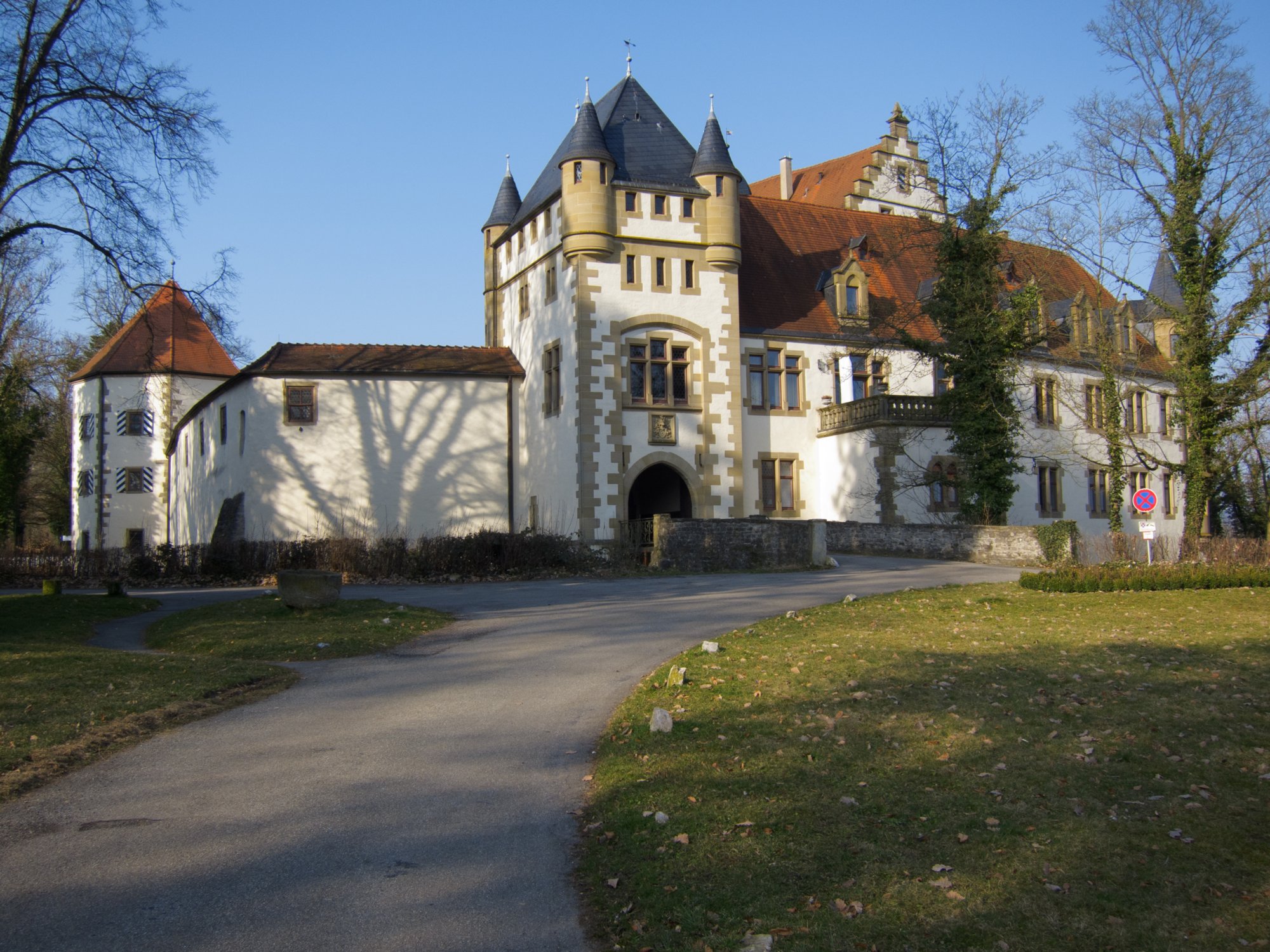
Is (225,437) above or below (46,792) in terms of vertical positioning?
above

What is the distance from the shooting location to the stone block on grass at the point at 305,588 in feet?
55.0

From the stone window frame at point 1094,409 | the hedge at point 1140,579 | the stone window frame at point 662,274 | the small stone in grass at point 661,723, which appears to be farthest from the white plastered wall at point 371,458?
the small stone in grass at point 661,723

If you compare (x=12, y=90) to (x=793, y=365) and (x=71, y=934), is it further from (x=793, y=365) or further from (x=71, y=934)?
(x=793, y=365)

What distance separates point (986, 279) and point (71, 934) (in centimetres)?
3243

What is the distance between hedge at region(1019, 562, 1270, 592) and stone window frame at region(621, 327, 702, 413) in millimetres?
16381

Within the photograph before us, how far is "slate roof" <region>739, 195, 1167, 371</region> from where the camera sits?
38.2 metres

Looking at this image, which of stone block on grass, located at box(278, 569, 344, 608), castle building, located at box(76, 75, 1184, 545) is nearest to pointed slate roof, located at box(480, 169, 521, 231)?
castle building, located at box(76, 75, 1184, 545)

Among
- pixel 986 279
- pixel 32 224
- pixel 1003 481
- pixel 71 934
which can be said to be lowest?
pixel 71 934

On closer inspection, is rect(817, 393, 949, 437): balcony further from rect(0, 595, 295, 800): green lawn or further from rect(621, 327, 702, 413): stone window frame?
rect(0, 595, 295, 800): green lawn

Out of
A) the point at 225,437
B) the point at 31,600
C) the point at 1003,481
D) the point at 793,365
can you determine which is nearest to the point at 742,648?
the point at 31,600

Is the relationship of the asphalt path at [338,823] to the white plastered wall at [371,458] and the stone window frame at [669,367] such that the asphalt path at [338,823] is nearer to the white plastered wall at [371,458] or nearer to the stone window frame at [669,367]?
the stone window frame at [669,367]

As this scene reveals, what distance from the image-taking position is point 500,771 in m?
8.04

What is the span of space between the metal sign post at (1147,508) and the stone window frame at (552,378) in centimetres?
1739

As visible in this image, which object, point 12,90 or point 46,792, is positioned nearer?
point 46,792
